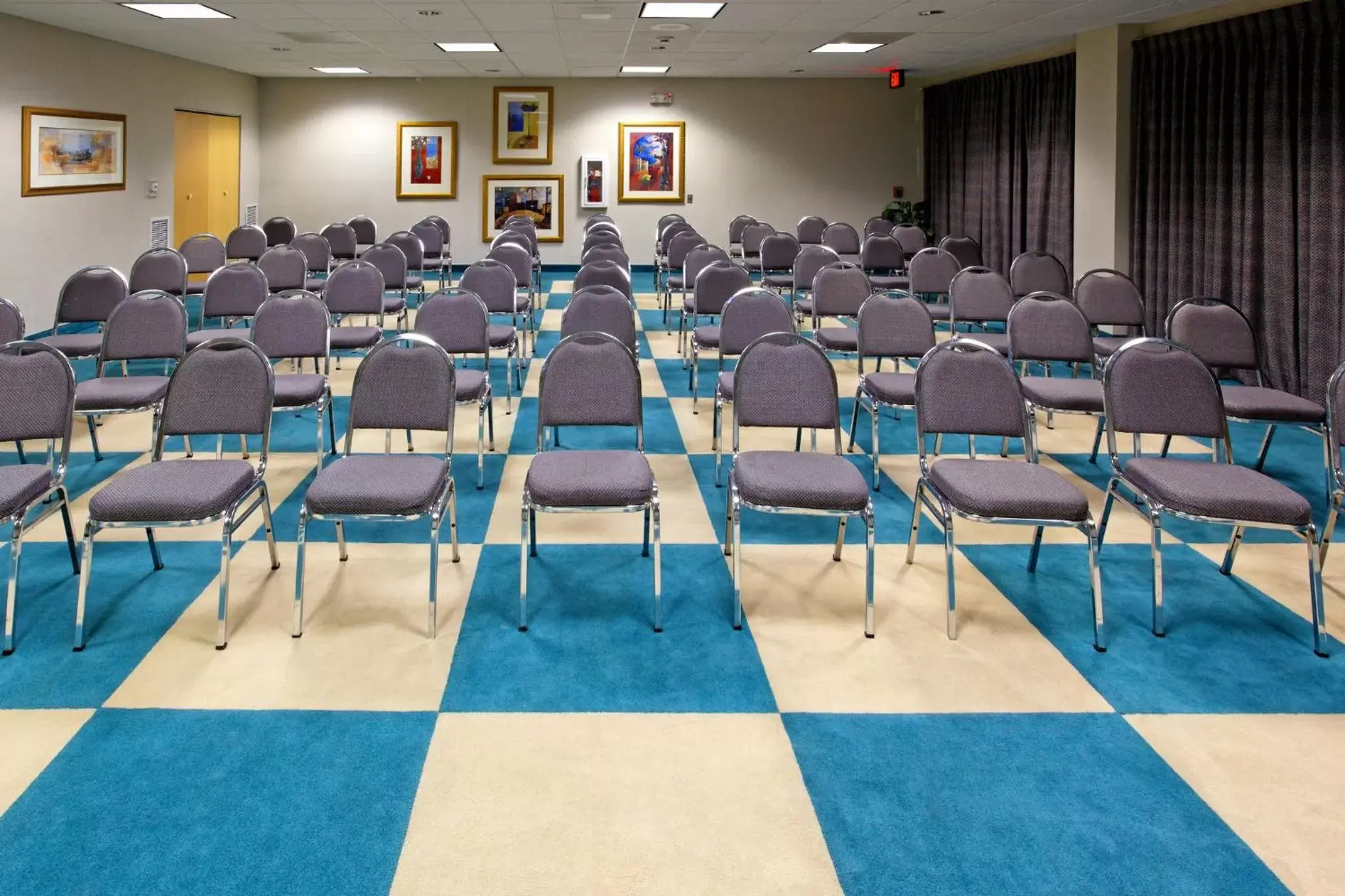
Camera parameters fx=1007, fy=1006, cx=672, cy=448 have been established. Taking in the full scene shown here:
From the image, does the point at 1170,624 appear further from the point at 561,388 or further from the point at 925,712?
the point at 561,388

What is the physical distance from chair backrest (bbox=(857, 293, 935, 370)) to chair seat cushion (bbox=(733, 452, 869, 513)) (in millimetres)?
2255

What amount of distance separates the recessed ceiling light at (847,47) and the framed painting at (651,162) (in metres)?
4.43

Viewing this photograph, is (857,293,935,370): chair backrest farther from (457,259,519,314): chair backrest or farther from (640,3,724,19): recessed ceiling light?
(640,3,724,19): recessed ceiling light

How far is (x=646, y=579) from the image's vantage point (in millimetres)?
4324

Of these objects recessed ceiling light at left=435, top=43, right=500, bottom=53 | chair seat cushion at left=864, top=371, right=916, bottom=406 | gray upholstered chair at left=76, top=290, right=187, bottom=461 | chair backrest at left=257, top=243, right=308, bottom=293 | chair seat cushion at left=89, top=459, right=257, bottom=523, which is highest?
recessed ceiling light at left=435, top=43, right=500, bottom=53

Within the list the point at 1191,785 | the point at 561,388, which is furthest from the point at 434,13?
the point at 1191,785

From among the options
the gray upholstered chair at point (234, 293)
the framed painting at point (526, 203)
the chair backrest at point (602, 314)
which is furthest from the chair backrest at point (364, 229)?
the chair backrest at point (602, 314)

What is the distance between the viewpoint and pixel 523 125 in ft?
55.0

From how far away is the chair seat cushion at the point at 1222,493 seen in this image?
12.0ft

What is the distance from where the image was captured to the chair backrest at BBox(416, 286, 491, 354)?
20.5ft

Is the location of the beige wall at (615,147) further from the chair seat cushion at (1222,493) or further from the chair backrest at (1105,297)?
the chair seat cushion at (1222,493)

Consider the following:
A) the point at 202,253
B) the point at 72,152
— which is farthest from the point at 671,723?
the point at 72,152

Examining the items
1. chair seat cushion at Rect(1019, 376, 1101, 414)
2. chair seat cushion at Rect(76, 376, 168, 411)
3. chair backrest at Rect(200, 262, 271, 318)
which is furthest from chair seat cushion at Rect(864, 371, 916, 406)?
chair backrest at Rect(200, 262, 271, 318)

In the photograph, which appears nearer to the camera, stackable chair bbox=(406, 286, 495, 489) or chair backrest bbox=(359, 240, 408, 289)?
stackable chair bbox=(406, 286, 495, 489)
